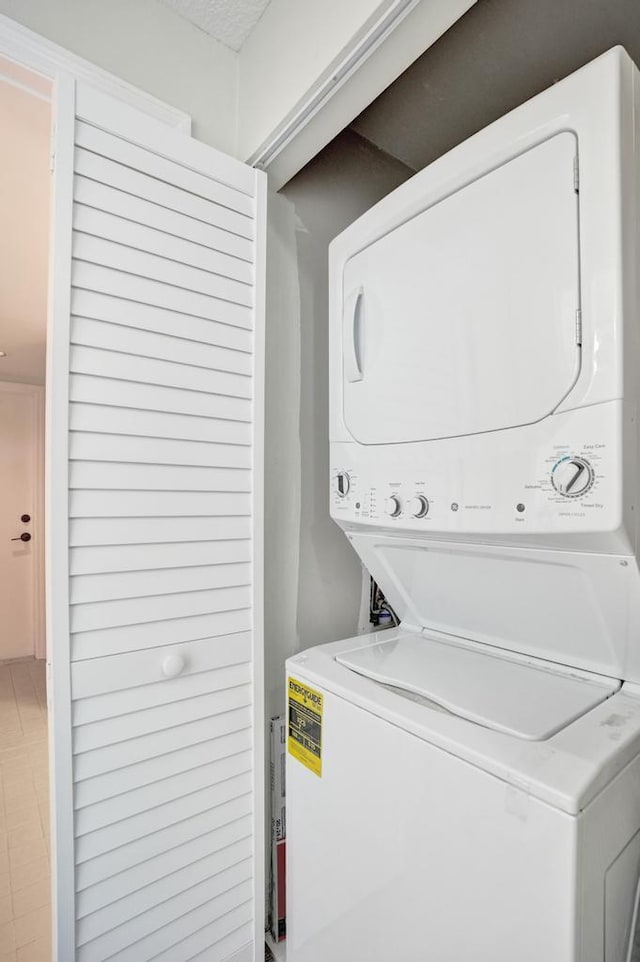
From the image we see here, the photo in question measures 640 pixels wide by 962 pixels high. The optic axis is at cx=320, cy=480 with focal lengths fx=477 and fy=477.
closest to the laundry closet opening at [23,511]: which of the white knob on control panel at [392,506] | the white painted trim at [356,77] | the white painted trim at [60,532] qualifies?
the white painted trim at [60,532]

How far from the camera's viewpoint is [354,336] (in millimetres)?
1346

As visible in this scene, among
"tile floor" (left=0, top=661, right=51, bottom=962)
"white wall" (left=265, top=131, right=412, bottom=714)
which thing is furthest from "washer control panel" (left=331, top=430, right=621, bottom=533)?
"tile floor" (left=0, top=661, right=51, bottom=962)

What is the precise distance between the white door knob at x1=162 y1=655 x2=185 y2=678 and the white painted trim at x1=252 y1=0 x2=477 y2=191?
154cm

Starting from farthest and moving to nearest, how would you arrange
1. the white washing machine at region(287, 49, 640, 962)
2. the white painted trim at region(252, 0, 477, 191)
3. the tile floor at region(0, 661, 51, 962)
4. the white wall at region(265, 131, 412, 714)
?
1. the tile floor at region(0, 661, 51, 962)
2. the white wall at region(265, 131, 412, 714)
3. the white painted trim at region(252, 0, 477, 191)
4. the white washing machine at region(287, 49, 640, 962)

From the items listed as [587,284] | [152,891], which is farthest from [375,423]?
[152,891]

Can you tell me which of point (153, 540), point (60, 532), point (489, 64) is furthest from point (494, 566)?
point (489, 64)

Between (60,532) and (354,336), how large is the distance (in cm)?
92

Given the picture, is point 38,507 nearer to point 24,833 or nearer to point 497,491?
point 24,833

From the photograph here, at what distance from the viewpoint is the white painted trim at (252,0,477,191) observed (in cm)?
101

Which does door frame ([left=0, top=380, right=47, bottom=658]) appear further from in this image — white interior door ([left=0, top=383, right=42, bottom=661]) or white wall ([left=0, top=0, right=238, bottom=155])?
white wall ([left=0, top=0, right=238, bottom=155])

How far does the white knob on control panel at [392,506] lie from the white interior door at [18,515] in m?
5.27

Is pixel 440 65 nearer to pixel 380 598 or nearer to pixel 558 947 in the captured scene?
pixel 380 598

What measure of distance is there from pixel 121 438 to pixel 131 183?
2.21 ft

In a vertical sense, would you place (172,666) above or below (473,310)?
below
